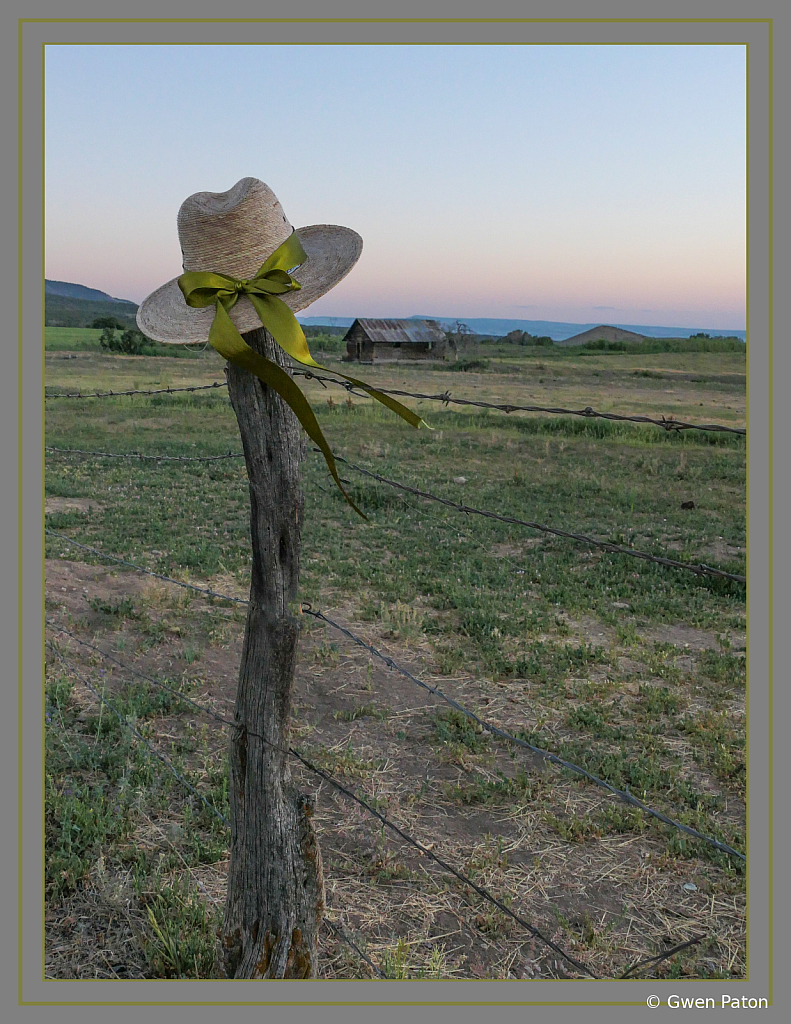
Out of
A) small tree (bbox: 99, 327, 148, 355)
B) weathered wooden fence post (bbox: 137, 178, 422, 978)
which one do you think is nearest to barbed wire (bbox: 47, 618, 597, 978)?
weathered wooden fence post (bbox: 137, 178, 422, 978)

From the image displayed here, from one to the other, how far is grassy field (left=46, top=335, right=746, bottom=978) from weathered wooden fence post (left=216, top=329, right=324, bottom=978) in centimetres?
43

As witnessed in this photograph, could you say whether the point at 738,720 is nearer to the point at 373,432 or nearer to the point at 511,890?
the point at 511,890

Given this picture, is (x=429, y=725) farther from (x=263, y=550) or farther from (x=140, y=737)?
(x=263, y=550)

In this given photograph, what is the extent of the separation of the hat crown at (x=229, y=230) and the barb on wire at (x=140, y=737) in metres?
2.42

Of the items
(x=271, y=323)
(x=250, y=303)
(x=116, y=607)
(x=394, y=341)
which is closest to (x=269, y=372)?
(x=271, y=323)

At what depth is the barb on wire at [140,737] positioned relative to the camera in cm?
374

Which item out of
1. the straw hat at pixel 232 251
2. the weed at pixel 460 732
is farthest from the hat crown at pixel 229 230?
the weed at pixel 460 732

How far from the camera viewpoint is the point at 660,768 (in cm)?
441

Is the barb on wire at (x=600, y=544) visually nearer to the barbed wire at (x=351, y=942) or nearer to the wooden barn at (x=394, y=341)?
the barbed wire at (x=351, y=942)

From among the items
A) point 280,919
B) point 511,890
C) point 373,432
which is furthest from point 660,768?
point 373,432

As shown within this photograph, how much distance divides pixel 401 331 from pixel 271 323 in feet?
149

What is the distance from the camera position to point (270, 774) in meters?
2.54

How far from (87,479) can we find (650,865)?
10218 mm

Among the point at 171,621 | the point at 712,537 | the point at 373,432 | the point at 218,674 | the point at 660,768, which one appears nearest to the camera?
the point at 660,768
